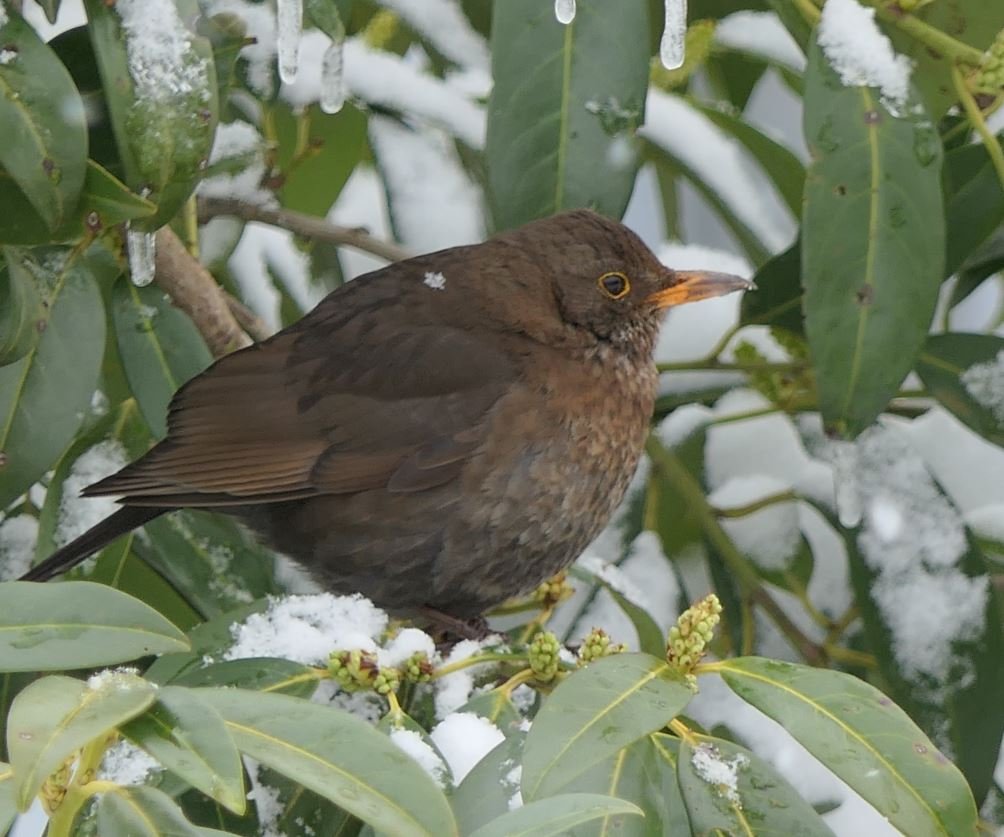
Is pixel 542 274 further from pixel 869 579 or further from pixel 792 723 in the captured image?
pixel 792 723

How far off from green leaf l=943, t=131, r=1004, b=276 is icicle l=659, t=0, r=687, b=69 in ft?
2.04

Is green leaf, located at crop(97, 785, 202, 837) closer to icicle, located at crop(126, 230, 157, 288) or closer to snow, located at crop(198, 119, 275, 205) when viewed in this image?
icicle, located at crop(126, 230, 157, 288)

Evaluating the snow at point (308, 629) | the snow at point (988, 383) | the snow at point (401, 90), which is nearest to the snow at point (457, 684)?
the snow at point (308, 629)

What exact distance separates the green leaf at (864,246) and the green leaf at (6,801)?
1.46m

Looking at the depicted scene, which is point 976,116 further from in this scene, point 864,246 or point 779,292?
point 779,292

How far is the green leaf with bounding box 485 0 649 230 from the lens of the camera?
2555 mm

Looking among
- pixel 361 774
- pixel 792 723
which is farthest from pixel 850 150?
pixel 361 774

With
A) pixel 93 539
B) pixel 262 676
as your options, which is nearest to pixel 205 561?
pixel 93 539

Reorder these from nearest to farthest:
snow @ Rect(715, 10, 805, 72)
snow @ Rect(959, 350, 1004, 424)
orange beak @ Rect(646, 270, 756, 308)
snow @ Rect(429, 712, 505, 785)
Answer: snow @ Rect(429, 712, 505, 785)
snow @ Rect(959, 350, 1004, 424)
orange beak @ Rect(646, 270, 756, 308)
snow @ Rect(715, 10, 805, 72)

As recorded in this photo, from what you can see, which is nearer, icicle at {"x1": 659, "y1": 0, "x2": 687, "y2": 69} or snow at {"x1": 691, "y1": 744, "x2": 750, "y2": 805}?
snow at {"x1": 691, "y1": 744, "x2": 750, "y2": 805}

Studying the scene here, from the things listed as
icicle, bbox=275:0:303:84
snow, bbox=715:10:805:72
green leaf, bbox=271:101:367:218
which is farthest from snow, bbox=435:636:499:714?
snow, bbox=715:10:805:72

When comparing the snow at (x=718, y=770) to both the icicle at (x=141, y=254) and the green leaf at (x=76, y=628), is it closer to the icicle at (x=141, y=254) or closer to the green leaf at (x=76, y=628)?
the green leaf at (x=76, y=628)

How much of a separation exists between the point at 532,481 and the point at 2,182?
3.29 ft

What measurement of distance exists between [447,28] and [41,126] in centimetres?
121
